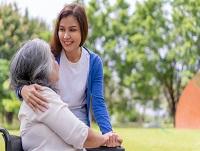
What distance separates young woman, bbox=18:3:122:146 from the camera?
1.30 meters

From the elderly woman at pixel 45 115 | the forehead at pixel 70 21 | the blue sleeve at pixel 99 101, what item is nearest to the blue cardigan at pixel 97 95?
the blue sleeve at pixel 99 101

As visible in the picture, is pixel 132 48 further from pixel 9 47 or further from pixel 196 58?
pixel 9 47

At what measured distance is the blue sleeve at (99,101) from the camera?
4.42ft

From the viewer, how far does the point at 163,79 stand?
14586mm

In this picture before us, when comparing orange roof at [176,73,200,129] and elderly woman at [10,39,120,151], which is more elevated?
elderly woman at [10,39,120,151]

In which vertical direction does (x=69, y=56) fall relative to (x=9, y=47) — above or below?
above

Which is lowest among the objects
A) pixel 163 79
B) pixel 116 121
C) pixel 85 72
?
pixel 116 121

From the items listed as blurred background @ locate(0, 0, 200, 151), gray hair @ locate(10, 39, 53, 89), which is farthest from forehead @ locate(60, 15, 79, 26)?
blurred background @ locate(0, 0, 200, 151)

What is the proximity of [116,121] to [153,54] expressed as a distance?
3081 millimetres

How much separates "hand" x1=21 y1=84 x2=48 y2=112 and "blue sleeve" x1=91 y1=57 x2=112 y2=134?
0.32 metres

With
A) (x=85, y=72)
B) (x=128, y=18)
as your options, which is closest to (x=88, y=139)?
(x=85, y=72)

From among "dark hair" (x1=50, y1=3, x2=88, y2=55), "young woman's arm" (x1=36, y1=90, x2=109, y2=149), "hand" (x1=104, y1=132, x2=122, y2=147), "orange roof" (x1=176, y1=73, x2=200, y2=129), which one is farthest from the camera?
"orange roof" (x1=176, y1=73, x2=200, y2=129)

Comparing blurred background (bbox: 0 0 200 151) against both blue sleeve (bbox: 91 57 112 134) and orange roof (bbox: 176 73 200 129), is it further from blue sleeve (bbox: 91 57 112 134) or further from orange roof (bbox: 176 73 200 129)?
blue sleeve (bbox: 91 57 112 134)

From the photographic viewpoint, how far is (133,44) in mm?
14344
